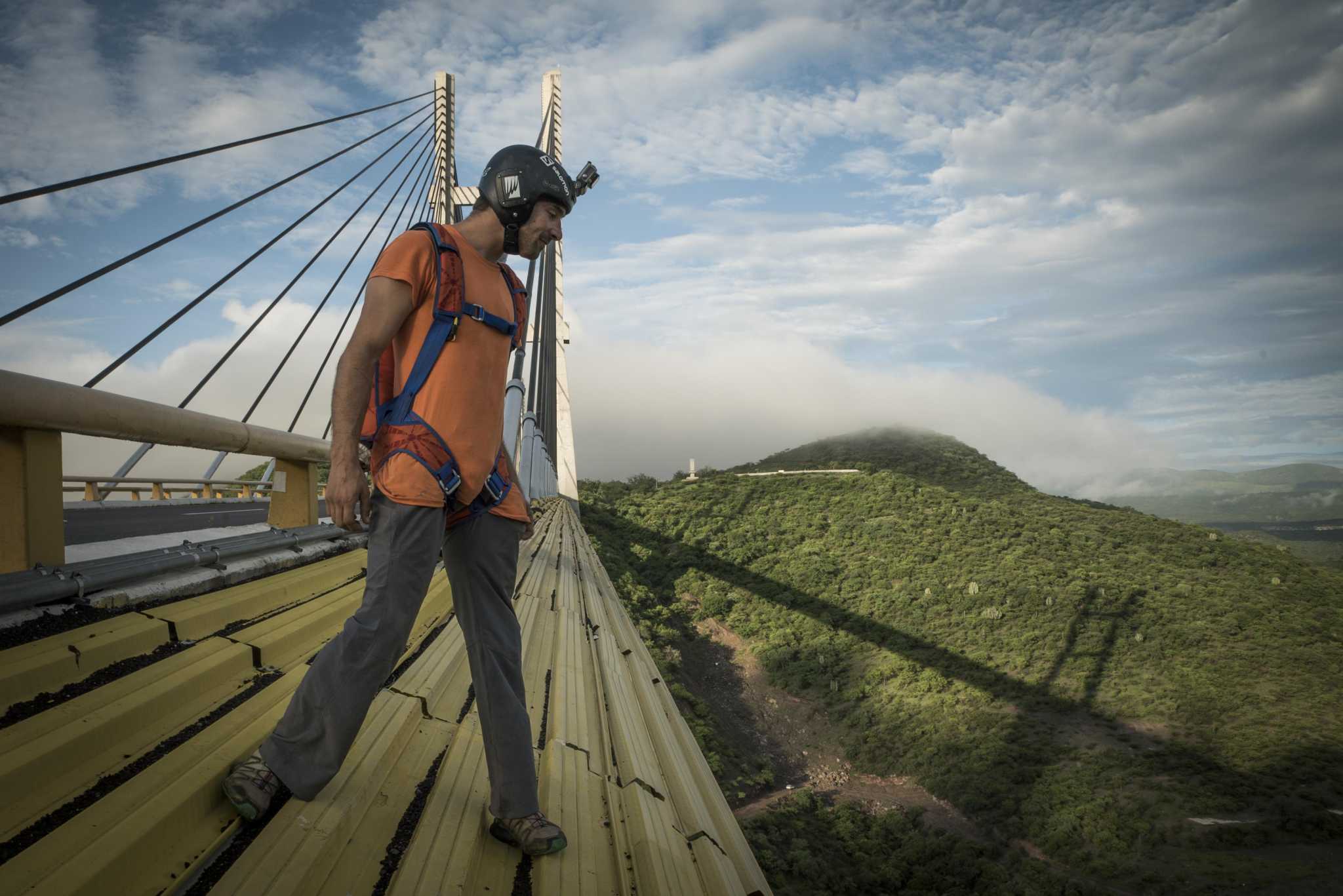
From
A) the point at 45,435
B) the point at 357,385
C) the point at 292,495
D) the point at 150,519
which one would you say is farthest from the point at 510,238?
the point at 150,519

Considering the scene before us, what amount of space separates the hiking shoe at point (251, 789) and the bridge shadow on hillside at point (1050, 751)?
35.6 feet

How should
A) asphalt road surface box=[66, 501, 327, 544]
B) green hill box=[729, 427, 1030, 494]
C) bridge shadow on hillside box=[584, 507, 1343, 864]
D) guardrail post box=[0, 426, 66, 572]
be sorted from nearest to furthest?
1. guardrail post box=[0, 426, 66, 572]
2. asphalt road surface box=[66, 501, 327, 544]
3. bridge shadow on hillside box=[584, 507, 1343, 864]
4. green hill box=[729, 427, 1030, 494]

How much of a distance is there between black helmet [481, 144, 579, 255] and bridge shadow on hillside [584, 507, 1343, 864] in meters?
11.0

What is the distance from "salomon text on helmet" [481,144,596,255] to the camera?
5.64ft

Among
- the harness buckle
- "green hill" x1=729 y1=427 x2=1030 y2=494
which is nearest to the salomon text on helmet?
the harness buckle

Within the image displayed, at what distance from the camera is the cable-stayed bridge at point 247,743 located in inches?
50.3

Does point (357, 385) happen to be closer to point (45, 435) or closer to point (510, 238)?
Answer: point (510, 238)

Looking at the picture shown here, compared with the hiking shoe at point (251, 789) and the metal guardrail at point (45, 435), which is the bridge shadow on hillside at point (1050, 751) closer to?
the hiking shoe at point (251, 789)

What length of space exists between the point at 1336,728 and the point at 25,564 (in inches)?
690

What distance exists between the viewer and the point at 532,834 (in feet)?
5.20

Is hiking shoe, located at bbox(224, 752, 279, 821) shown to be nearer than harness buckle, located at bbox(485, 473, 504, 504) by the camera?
Yes

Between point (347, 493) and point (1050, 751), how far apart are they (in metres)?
14.0

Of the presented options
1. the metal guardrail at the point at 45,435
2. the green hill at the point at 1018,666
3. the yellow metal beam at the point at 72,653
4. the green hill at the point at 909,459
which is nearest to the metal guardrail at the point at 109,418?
the metal guardrail at the point at 45,435

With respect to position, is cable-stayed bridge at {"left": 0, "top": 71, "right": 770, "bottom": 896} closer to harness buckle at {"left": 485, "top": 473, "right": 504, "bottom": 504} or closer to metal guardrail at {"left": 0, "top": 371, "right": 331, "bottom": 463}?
metal guardrail at {"left": 0, "top": 371, "right": 331, "bottom": 463}
